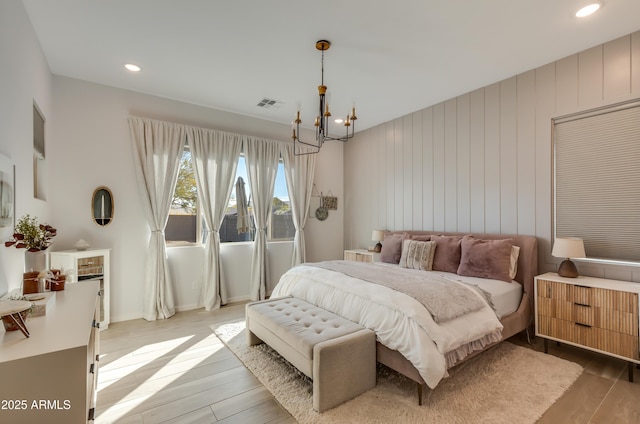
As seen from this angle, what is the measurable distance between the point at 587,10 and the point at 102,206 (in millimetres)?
5337

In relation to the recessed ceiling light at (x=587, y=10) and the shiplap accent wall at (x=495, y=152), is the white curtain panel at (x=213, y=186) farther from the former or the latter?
the recessed ceiling light at (x=587, y=10)

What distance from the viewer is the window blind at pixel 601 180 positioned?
2785mm

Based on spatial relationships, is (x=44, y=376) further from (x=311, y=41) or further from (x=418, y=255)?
(x=418, y=255)

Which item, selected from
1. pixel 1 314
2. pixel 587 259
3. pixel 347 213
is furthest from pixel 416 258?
pixel 1 314

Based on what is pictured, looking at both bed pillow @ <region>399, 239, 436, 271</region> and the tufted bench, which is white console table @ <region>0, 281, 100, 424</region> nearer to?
the tufted bench

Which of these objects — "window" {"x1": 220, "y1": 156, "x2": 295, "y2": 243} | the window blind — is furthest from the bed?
"window" {"x1": 220, "y1": 156, "x2": 295, "y2": 243}

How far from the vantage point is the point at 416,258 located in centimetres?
378

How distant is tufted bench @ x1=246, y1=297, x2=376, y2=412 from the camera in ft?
6.77

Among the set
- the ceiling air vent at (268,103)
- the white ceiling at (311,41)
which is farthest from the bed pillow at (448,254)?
the ceiling air vent at (268,103)

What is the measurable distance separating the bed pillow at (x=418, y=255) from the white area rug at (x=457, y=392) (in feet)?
3.75

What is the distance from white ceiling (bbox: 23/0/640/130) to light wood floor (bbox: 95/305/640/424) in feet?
9.94

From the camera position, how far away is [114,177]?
3.84 metres

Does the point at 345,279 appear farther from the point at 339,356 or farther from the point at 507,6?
the point at 507,6

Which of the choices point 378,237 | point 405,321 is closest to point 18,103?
point 405,321
